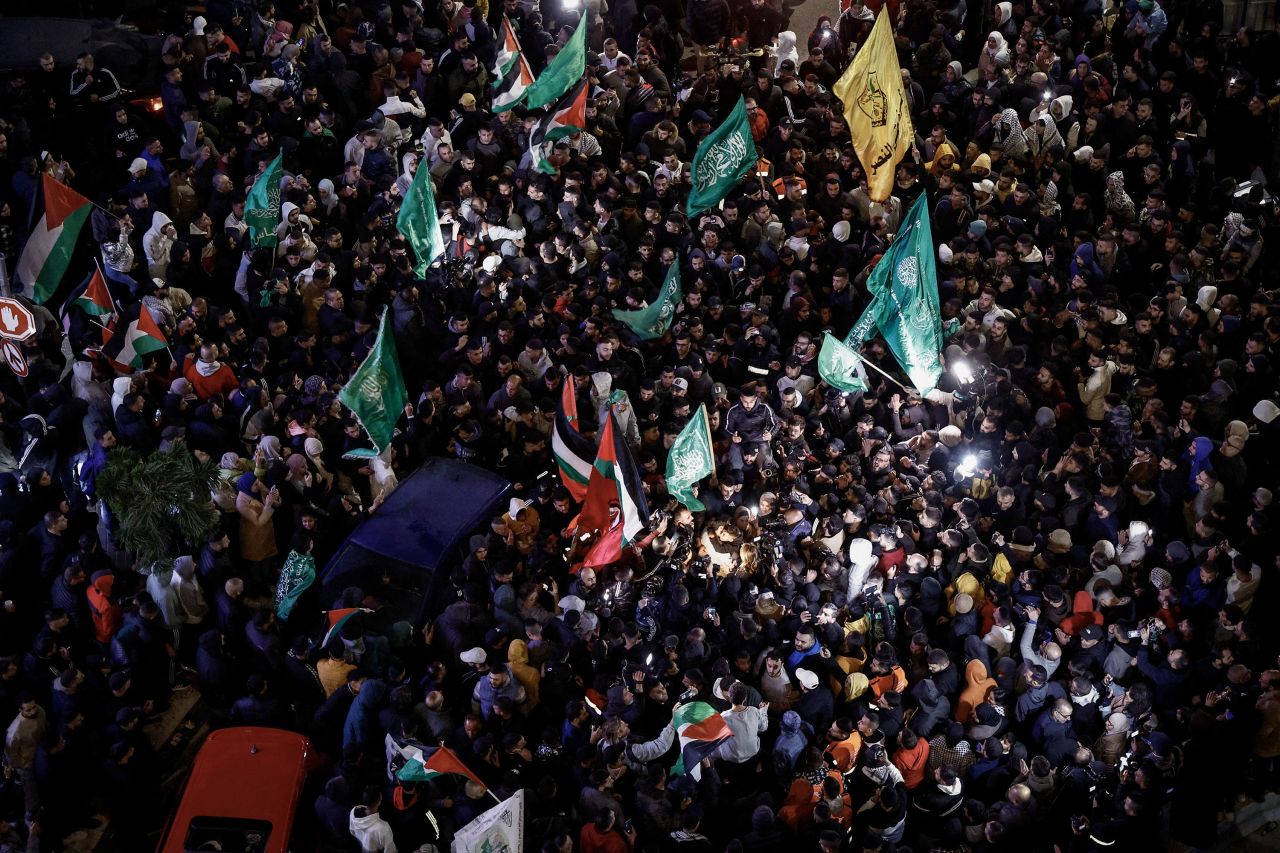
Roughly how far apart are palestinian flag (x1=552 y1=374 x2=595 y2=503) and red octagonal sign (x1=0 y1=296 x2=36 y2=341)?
5.45 metres

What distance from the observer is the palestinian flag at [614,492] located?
1246 cm

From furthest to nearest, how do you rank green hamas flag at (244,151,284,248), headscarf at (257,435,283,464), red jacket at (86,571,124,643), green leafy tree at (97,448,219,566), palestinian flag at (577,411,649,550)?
green hamas flag at (244,151,284,248), headscarf at (257,435,283,464), green leafy tree at (97,448,219,566), red jacket at (86,571,124,643), palestinian flag at (577,411,649,550)

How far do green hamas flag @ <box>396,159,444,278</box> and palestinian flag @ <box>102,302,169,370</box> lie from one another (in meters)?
2.72

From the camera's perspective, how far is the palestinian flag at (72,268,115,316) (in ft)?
→ 50.4

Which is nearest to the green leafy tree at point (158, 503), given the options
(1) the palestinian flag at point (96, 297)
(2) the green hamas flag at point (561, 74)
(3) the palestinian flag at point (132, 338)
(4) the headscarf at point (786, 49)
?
(3) the palestinian flag at point (132, 338)

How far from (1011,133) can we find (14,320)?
36.6ft

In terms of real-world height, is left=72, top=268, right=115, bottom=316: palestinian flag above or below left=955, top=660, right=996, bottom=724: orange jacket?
above

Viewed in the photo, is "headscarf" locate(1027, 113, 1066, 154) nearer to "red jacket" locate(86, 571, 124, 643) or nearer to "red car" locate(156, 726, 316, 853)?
"red car" locate(156, 726, 316, 853)

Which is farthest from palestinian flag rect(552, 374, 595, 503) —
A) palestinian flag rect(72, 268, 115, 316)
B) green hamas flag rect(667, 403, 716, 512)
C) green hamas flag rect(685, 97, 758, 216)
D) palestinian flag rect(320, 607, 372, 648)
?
palestinian flag rect(72, 268, 115, 316)

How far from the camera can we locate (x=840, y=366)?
14.4 metres

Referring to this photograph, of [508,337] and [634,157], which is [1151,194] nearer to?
[634,157]

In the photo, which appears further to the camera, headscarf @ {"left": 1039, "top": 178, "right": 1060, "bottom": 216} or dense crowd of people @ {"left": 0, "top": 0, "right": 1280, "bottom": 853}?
headscarf @ {"left": 1039, "top": 178, "right": 1060, "bottom": 216}

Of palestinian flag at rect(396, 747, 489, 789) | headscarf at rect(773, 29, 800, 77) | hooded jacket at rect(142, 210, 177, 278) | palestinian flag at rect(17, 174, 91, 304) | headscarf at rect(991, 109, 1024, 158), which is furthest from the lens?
headscarf at rect(773, 29, 800, 77)

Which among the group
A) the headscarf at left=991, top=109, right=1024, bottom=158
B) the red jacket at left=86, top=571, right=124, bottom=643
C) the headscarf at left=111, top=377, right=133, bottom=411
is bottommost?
the red jacket at left=86, top=571, right=124, bottom=643
